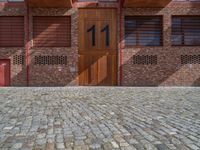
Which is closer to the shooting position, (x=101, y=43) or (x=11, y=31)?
(x=11, y=31)

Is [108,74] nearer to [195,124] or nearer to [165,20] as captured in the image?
[165,20]

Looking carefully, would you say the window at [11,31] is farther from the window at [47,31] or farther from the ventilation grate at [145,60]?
the ventilation grate at [145,60]

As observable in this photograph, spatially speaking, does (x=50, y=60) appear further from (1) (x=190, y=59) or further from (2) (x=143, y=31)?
(1) (x=190, y=59)

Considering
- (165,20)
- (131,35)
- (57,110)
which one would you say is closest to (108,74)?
(131,35)

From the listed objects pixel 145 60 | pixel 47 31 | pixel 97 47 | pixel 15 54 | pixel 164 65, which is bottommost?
pixel 164 65

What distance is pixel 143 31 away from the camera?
2069 cm

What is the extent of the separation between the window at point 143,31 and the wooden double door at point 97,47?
3.34ft

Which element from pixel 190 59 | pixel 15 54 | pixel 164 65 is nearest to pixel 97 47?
pixel 164 65

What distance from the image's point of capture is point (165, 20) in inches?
807

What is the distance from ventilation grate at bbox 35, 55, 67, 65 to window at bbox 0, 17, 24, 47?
1.56 metres

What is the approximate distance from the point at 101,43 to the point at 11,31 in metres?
6.30

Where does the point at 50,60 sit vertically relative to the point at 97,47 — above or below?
below

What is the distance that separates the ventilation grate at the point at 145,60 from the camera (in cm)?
2055

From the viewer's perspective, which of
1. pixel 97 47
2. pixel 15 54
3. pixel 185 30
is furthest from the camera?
pixel 185 30
